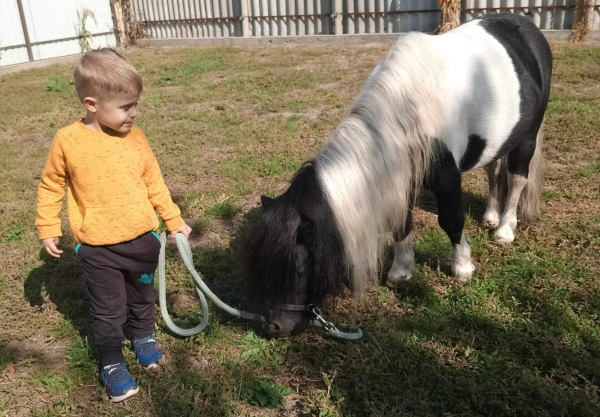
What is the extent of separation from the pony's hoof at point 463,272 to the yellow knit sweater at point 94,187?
6.36ft

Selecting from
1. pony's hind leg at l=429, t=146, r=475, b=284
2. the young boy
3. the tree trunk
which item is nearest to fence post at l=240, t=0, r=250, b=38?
the tree trunk

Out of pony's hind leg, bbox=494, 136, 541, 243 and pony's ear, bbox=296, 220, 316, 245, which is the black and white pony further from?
pony's hind leg, bbox=494, 136, 541, 243

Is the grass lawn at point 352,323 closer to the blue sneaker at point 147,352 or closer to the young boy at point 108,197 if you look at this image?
the blue sneaker at point 147,352

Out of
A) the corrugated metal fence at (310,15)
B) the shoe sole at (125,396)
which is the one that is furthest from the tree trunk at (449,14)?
the shoe sole at (125,396)

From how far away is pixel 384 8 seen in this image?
10078mm

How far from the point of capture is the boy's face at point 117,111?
85.8 inches

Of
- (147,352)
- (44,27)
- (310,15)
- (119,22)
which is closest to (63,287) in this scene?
(147,352)

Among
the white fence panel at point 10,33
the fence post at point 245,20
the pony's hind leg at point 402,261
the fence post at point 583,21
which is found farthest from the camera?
the fence post at point 245,20

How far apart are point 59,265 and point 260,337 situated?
1.75 metres

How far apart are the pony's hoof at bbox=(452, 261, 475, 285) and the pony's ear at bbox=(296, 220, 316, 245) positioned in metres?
1.32

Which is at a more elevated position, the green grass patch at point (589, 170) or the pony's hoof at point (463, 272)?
the green grass patch at point (589, 170)

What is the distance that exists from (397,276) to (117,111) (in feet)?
6.41

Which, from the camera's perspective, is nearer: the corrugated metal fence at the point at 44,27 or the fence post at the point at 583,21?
the fence post at the point at 583,21

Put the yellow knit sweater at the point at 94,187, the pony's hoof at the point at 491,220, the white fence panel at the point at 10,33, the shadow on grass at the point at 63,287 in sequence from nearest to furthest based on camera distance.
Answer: the yellow knit sweater at the point at 94,187, the shadow on grass at the point at 63,287, the pony's hoof at the point at 491,220, the white fence panel at the point at 10,33
